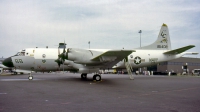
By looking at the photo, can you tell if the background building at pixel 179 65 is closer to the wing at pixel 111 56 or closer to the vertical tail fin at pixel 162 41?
the vertical tail fin at pixel 162 41

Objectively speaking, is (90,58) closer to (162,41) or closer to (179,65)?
(162,41)

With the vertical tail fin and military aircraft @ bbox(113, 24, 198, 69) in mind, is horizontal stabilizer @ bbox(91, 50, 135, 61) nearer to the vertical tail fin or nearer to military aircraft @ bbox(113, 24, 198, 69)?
military aircraft @ bbox(113, 24, 198, 69)

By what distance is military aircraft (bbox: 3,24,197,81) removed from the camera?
2112 centimetres

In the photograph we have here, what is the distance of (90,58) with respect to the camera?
69.9ft

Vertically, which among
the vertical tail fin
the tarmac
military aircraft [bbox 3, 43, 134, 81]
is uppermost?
the vertical tail fin

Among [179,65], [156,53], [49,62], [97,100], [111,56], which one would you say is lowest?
[97,100]

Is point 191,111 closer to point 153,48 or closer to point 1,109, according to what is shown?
point 1,109

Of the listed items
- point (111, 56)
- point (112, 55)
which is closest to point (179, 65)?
point (111, 56)

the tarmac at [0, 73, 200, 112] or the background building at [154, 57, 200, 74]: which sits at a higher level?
the background building at [154, 57, 200, 74]

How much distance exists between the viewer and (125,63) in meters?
23.8

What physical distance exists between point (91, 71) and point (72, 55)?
311cm

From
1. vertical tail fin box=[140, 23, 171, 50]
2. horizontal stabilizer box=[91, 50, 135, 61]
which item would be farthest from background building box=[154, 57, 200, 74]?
horizontal stabilizer box=[91, 50, 135, 61]

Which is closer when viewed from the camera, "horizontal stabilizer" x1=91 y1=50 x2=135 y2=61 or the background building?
"horizontal stabilizer" x1=91 y1=50 x2=135 y2=61

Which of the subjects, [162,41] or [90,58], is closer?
[90,58]
